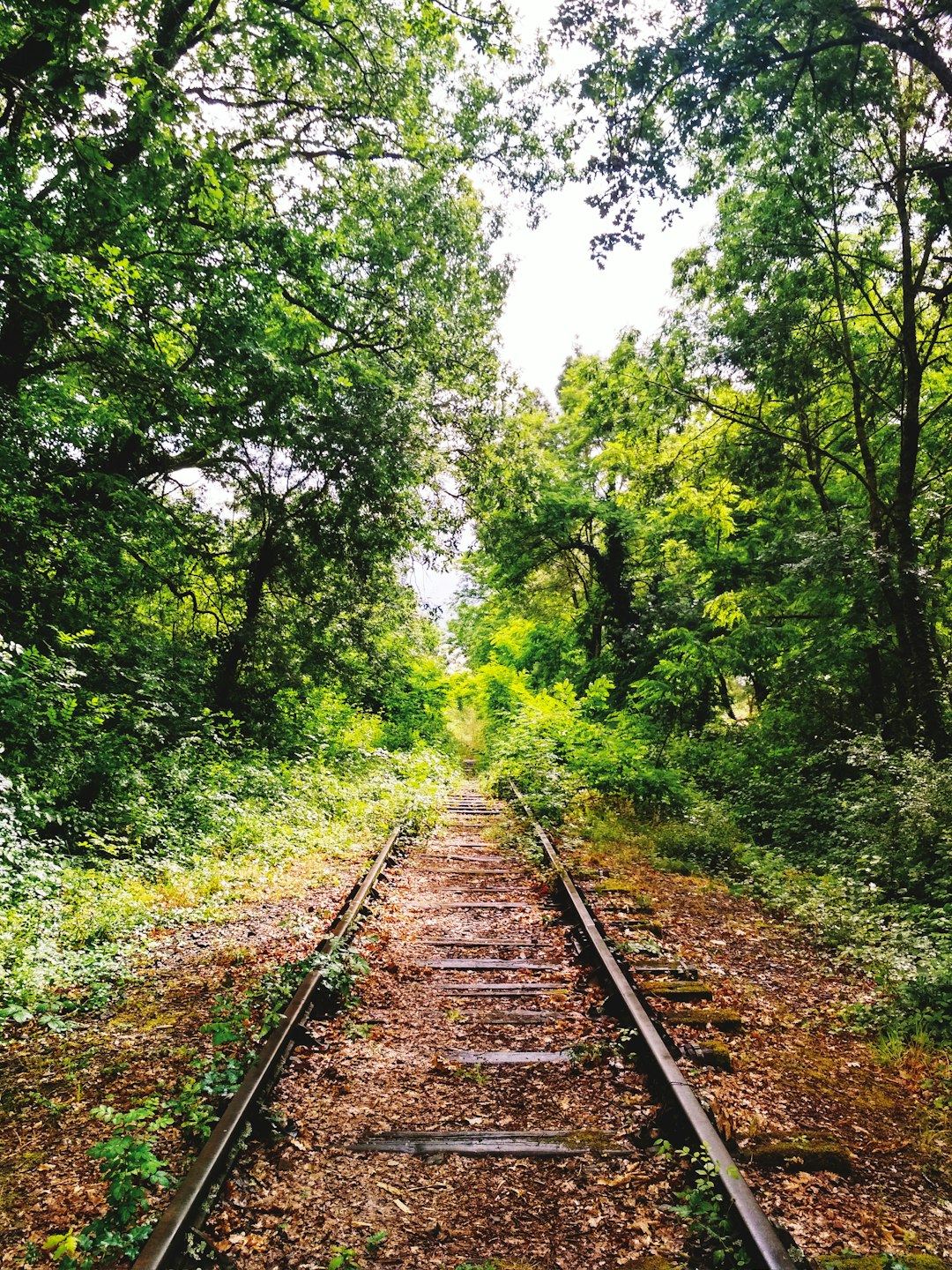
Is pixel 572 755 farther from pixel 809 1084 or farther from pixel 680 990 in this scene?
pixel 809 1084

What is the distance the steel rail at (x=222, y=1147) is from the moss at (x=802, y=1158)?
2246 mm

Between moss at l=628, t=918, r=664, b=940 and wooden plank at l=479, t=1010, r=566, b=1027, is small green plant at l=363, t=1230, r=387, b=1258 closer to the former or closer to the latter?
wooden plank at l=479, t=1010, r=566, b=1027

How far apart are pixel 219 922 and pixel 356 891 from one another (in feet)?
4.08

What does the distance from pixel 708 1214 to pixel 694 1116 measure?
0.46m

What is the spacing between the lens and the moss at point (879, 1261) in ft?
7.36

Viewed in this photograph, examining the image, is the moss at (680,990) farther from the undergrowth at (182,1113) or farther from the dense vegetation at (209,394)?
the dense vegetation at (209,394)

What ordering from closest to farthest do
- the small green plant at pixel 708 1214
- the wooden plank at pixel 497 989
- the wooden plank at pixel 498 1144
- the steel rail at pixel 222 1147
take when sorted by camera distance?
the steel rail at pixel 222 1147, the small green plant at pixel 708 1214, the wooden plank at pixel 498 1144, the wooden plank at pixel 497 989

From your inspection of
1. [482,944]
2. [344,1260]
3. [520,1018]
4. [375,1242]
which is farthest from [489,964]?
[344,1260]

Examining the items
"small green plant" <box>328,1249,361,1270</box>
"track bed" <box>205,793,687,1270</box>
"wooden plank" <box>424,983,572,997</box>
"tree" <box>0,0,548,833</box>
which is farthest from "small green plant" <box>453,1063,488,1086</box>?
"tree" <box>0,0,548,833</box>

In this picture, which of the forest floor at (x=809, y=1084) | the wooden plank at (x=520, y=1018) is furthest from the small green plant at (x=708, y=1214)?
the wooden plank at (x=520, y=1018)

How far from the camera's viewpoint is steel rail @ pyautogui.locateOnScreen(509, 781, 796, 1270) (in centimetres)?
222

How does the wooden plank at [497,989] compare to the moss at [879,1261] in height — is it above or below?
below

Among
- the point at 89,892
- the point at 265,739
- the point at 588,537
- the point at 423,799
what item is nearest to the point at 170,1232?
the point at 89,892

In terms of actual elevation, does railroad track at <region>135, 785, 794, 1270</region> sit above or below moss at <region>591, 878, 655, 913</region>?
above
